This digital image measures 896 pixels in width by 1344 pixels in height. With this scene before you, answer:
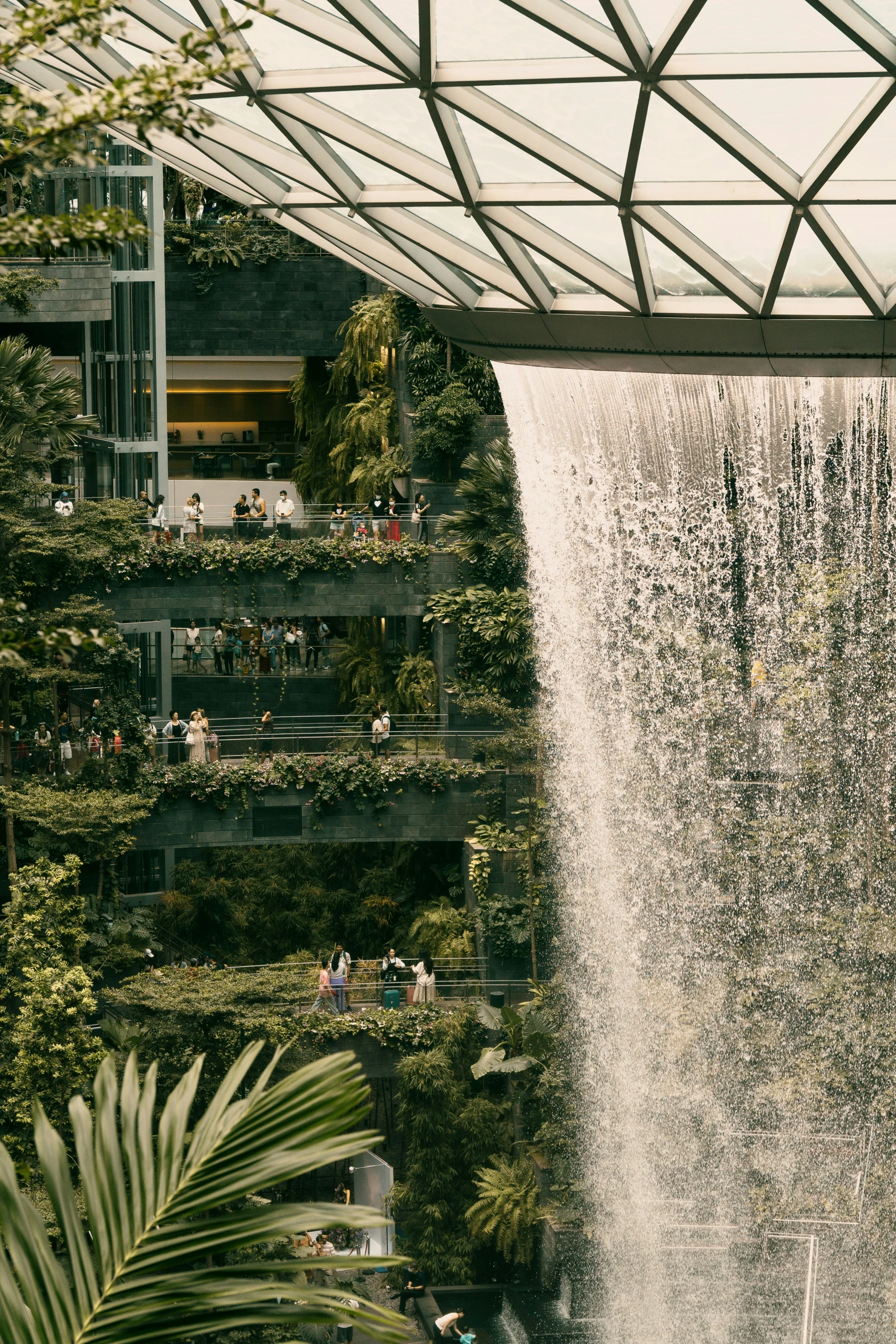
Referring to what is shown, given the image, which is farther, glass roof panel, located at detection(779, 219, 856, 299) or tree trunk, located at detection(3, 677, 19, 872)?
tree trunk, located at detection(3, 677, 19, 872)

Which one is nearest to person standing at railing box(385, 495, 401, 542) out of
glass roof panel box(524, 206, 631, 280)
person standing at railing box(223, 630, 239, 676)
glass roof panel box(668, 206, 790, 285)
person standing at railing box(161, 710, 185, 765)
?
person standing at railing box(161, 710, 185, 765)

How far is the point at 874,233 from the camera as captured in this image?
50.4 ft

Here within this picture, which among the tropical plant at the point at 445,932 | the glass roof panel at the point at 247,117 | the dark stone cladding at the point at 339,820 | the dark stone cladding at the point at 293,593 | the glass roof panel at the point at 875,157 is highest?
the glass roof panel at the point at 247,117

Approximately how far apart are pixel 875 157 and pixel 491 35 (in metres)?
3.63

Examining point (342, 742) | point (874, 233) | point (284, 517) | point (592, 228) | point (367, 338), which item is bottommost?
point (342, 742)

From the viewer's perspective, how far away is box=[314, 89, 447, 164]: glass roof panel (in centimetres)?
1630

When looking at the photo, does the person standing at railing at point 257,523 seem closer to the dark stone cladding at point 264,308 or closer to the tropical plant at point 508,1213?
the dark stone cladding at point 264,308

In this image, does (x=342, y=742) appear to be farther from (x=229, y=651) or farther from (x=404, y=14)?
(x=404, y=14)

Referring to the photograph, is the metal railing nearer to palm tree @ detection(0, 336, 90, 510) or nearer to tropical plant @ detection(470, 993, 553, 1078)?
tropical plant @ detection(470, 993, 553, 1078)

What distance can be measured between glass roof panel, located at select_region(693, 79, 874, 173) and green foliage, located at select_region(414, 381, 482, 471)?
2223cm

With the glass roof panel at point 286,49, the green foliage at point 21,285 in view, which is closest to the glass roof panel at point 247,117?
the glass roof panel at point 286,49

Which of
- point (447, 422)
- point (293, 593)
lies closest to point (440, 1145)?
point (293, 593)

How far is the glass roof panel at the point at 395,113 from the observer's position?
16.3m

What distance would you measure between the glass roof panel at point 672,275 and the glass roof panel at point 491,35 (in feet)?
8.29
